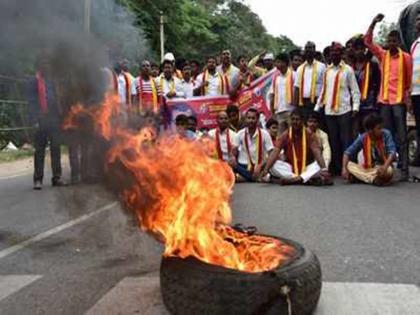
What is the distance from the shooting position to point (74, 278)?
449cm

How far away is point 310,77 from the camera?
10188 millimetres

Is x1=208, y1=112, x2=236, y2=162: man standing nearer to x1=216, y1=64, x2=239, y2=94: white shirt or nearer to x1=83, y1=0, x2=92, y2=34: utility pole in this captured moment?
x1=216, y1=64, x2=239, y2=94: white shirt

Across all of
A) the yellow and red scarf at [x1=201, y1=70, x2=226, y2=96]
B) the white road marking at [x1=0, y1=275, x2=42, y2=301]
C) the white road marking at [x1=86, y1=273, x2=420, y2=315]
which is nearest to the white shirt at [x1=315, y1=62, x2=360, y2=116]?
the yellow and red scarf at [x1=201, y1=70, x2=226, y2=96]

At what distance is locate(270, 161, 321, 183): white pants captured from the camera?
30.1ft

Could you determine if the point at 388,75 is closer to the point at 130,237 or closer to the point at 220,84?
the point at 220,84

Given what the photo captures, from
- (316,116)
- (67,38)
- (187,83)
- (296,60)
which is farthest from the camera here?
(187,83)

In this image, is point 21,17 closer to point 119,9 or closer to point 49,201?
point 119,9

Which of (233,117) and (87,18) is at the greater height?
(87,18)

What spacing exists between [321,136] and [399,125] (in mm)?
1218

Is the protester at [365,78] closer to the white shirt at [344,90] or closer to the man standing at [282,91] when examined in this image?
the white shirt at [344,90]

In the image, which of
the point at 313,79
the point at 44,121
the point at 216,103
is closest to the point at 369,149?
the point at 313,79

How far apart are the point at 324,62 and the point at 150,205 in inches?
285

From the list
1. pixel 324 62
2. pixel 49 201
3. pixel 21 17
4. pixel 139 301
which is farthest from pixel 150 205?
pixel 324 62

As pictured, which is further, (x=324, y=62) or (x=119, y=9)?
(x=324, y=62)
